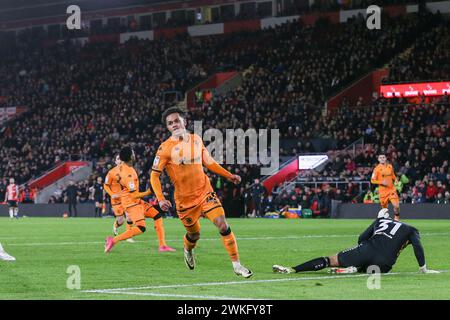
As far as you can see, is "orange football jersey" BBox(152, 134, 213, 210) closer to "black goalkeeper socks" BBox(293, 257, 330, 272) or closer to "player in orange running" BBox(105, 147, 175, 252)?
"black goalkeeper socks" BBox(293, 257, 330, 272)

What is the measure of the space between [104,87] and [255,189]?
24610 millimetres

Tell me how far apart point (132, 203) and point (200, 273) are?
637cm

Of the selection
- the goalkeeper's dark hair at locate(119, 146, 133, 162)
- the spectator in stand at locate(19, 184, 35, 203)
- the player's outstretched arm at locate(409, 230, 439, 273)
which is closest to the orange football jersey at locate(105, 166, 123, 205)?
the goalkeeper's dark hair at locate(119, 146, 133, 162)

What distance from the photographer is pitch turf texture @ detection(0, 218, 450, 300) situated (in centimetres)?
1208

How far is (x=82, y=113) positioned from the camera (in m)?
66.0

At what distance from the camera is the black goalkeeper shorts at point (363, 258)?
1452 cm

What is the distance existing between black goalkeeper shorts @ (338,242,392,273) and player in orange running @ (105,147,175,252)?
269 inches

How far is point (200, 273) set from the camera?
1548cm

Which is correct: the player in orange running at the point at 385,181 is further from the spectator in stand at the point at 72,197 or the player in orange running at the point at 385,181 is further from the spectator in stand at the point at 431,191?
the spectator in stand at the point at 72,197

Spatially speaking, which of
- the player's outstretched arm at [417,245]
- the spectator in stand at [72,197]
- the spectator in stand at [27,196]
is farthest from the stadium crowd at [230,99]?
the player's outstretched arm at [417,245]

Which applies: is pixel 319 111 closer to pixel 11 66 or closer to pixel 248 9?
pixel 248 9

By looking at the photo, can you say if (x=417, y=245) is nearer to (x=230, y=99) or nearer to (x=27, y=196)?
(x=230, y=99)

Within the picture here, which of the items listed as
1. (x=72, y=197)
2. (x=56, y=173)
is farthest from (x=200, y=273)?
(x=56, y=173)

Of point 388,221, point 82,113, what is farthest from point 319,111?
point 388,221
